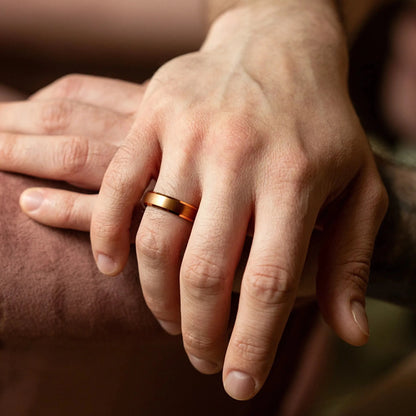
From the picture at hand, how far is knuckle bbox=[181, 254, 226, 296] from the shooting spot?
551mm

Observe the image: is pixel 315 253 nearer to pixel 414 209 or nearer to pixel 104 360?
pixel 414 209

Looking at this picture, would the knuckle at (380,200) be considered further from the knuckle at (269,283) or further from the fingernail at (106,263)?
the fingernail at (106,263)

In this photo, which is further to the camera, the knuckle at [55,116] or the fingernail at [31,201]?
the knuckle at [55,116]

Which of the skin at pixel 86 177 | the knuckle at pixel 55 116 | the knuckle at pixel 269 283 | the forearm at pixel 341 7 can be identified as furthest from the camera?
the forearm at pixel 341 7

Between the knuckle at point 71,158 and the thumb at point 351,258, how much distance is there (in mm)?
322

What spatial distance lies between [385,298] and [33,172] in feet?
1.64

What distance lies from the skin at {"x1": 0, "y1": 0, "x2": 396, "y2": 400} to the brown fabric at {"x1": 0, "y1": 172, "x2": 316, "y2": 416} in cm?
4

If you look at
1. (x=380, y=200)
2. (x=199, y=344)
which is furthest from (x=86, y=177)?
(x=380, y=200)

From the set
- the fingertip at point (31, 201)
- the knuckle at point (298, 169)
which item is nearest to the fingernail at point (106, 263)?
the fingertip at point (31, 201)

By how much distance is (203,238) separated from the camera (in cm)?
56

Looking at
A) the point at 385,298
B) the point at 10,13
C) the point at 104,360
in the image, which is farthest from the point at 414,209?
the point at 10,13

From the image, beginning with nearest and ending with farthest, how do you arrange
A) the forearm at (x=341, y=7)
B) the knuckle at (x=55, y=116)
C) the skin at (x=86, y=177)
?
the skin at (x=86, y=177)
the knuckle at (x=55, y=116)
the forearm at (x=341, y=7)

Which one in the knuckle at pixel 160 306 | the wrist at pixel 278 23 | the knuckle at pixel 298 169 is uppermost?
the wrist at pixel 278 23

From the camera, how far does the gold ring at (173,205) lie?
23.0 inches
